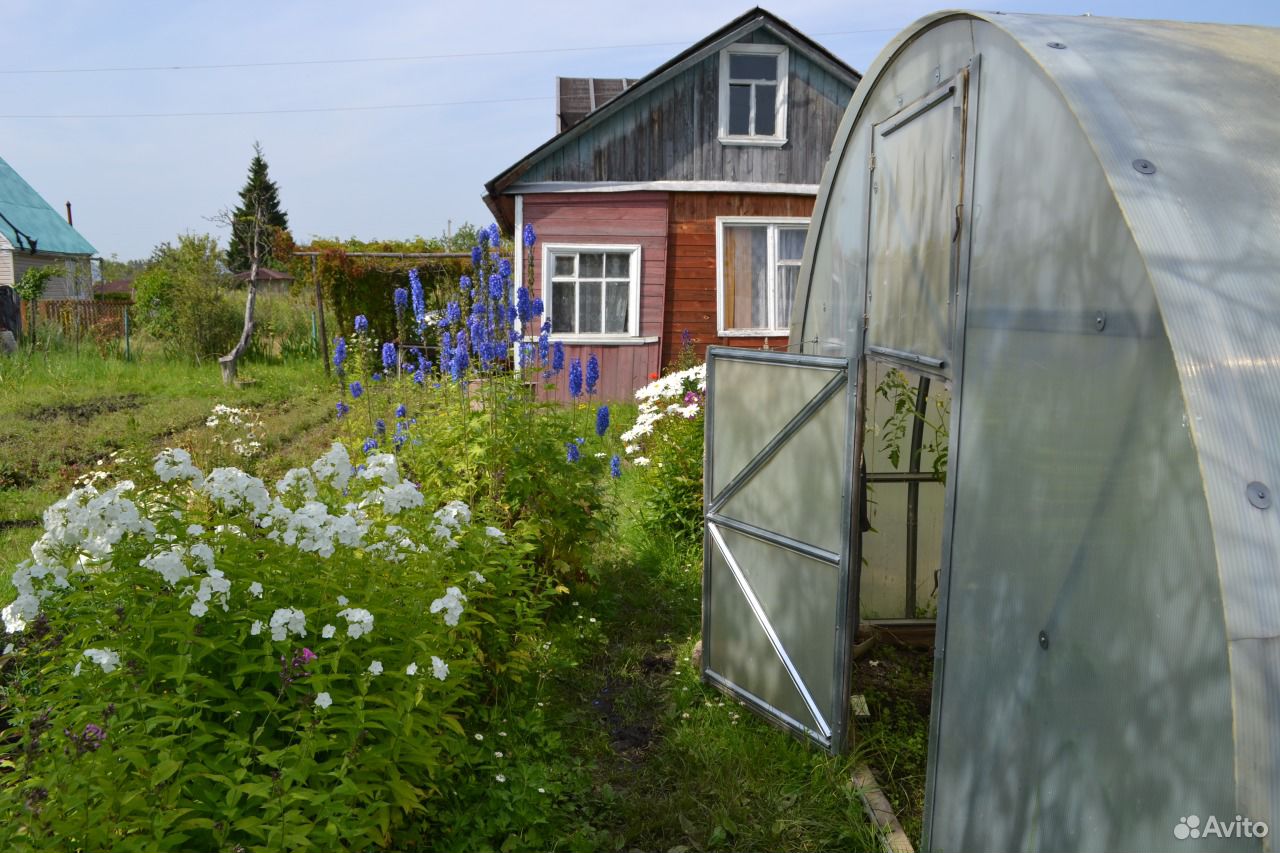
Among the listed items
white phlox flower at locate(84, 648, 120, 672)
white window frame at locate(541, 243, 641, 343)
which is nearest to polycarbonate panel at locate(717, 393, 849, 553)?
white phlox flower at locate(84, 648, 120, 672)

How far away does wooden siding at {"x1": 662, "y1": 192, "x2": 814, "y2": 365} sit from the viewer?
45.2 feet

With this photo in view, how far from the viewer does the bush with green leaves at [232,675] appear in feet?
7.91

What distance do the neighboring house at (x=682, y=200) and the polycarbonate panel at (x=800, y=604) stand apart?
8851 mm

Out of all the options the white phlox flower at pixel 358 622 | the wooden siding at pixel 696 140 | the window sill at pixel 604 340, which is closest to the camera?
the white phlox flower at pixel 358 622

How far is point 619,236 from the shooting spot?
44.9ft

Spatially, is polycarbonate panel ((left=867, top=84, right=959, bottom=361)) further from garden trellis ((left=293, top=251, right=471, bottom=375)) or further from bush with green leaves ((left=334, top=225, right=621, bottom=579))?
garden trellis ((left=293, top=251, right=471, bottom=375))

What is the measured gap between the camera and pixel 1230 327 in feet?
6.76

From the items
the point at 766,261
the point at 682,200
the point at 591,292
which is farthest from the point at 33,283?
the point at 766,261

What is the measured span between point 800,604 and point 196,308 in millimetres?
16333

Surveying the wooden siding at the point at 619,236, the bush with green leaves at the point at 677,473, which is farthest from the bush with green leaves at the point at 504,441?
the wooden siding at the point at 619,236

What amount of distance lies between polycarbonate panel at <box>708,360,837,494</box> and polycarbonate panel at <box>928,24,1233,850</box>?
1.30 m

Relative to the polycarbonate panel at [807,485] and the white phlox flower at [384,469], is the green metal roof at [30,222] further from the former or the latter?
the polycarbonate panel at [807,485]

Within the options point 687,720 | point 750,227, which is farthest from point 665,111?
point 687,720

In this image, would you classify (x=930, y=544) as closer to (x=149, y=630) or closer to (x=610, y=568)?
(x=610, y=568)
